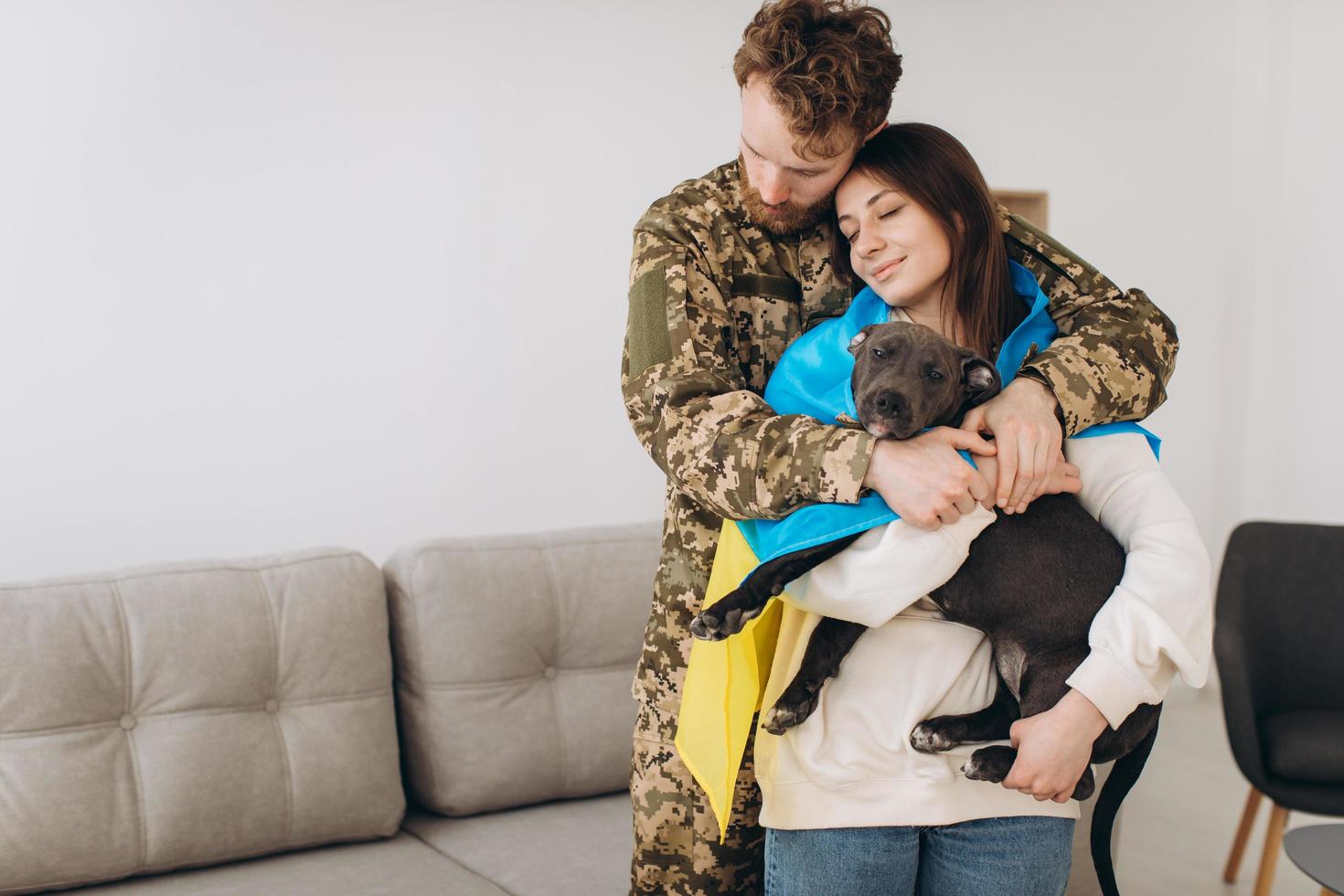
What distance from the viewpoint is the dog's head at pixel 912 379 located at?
1.25 m

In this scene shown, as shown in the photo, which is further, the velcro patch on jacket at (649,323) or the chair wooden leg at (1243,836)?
the chair wooden leg at (1243,836)

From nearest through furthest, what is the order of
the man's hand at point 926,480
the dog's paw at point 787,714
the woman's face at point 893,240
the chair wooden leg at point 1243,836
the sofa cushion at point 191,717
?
the man's hand at point 926,480
the dog's paw at point 787,714
the woman's face at point 893,240
the sofa cushion at point 191,717
the chair wooden leg at point 1243,836

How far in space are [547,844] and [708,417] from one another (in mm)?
1394

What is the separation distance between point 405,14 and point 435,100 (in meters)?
0.23

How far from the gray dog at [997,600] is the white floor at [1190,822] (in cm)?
195

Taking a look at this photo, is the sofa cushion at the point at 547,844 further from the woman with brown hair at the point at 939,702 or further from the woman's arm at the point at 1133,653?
the woman's arm at the point at 1133,653

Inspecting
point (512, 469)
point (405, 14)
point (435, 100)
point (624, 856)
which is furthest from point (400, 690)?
point (405, 14)

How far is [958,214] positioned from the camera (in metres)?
1.39

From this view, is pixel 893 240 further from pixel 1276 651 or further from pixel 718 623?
pixel 1276 651

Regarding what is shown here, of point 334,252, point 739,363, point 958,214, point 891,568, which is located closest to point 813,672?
point 891,568

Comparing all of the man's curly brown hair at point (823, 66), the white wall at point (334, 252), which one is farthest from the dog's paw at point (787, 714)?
the white wall at point (334, 252)

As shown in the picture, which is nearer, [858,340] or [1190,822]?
[858,340]

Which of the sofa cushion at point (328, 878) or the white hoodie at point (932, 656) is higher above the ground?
the white hoodie at point (932, 656)

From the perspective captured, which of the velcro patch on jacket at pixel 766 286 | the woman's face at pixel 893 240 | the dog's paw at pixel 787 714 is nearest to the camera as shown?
the dog's paw at pixel 787 714
